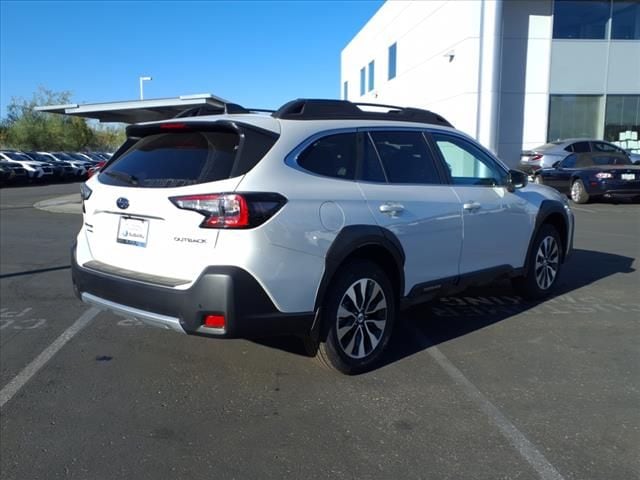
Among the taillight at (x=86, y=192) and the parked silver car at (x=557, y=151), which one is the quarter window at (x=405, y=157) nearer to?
the taillight at (x=86, y=192)

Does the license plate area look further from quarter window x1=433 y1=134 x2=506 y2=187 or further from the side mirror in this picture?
the side mirror

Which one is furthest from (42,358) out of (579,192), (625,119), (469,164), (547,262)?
(625,119)

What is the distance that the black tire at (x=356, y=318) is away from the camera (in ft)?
12.8

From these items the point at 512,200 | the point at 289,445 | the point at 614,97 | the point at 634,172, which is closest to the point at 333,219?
the point at 289,445

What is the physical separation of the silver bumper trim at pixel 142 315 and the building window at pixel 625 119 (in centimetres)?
2250

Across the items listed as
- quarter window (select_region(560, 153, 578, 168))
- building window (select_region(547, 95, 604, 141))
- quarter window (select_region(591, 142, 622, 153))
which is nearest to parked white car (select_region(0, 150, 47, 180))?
building window (select_region(547, 95, 604, 141))

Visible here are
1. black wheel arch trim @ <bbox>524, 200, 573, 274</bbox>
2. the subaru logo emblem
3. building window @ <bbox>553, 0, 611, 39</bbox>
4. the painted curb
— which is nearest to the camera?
the subaru logo emblem

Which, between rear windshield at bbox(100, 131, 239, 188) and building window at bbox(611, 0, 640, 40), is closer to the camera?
rear windshield at bbox(100, 131, 239, 188)

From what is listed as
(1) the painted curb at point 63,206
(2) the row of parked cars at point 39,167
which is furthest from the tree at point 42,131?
(1) the painted curb at point 63,206

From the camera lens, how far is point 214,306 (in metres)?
3.37

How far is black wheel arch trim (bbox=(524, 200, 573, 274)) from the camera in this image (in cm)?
576

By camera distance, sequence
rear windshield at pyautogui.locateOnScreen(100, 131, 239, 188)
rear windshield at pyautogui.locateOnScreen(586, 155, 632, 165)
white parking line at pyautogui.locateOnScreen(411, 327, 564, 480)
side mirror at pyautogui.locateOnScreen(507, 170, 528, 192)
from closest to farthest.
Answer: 1. white parking line at pyautogui.locateOnScreen(411, 327, 564, 480)
2. rear windshield at pyautogui.locateOnScreen(100, 131, 239, 188)
3. side mirror at pyautogui.locateOnScreen(507, 170, 528, 192)
4. rear windshield at pyautogui.locateOnScreen(586, 155, 632, 165)

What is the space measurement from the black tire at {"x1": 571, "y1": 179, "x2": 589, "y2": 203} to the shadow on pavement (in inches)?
364

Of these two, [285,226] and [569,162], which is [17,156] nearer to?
[569,162]
